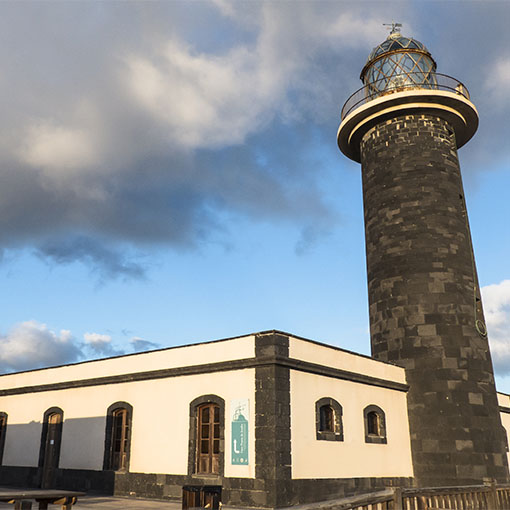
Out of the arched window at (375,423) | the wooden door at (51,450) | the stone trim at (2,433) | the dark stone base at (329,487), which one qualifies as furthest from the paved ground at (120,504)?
the stone trim at (2,433)

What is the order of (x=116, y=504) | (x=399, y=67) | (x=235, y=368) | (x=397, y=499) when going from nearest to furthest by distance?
(x=397, y=499), (x=116, y=504), (x=235, y=368), (x=399, y=67)

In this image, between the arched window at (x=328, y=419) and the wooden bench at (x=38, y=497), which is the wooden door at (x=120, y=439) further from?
the wooden bench at (x=38, y=497)

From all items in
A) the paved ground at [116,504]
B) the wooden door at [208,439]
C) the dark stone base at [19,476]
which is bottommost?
the paved ground at [116,504]

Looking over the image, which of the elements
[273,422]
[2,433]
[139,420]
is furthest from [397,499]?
[2,433]

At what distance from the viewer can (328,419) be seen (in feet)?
47.1

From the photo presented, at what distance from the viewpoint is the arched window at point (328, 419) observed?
45.4 ft

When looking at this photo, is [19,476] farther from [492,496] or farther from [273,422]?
[492,496]

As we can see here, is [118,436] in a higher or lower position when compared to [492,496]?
higher

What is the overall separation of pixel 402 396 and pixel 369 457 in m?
2.73

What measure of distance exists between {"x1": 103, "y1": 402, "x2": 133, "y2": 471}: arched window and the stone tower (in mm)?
8397

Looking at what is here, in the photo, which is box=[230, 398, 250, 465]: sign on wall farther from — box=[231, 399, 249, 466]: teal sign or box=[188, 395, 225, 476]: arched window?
box=[188, 395, 225, 476]: arched window

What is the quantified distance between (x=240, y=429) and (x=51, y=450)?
8.14 m

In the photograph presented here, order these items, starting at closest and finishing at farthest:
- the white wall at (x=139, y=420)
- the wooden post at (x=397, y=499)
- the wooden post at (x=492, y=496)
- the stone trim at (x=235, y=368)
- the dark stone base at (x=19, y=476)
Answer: the wooden post at (x=397, y=499), the wooden post at (x=492, y=496), the stone trim at (x=235, y=368), the white wall at (x=139, y=420), the dark stone base at (x=19, y=476)

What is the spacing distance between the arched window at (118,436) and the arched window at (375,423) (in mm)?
6851
